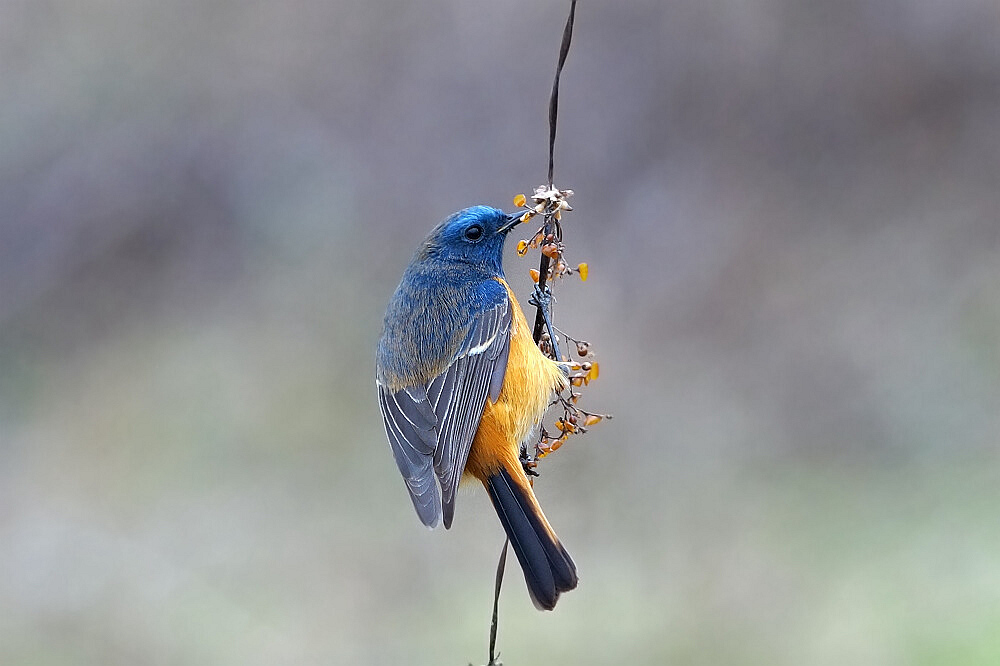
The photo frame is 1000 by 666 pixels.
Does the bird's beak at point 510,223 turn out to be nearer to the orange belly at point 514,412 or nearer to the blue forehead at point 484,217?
the blue forehead at point 484,217

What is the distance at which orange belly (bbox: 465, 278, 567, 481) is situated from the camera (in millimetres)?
3896

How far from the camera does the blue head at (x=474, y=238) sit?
438 cm

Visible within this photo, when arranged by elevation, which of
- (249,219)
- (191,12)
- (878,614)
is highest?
(191,12)

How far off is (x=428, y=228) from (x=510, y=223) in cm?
461

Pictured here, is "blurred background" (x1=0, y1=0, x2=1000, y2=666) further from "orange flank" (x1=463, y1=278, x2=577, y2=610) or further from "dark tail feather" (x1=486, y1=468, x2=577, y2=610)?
"dark tail feather" (x1=486, y1=468, x2=577, y2=610)

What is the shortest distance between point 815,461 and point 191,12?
598 cm

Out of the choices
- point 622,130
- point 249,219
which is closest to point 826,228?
point 622,130

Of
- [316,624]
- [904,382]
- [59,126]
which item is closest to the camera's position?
[316,624]

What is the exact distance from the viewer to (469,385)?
411 cm

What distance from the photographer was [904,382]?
8.28m

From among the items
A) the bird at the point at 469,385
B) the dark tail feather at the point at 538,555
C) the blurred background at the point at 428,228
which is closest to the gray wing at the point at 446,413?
the bird at the point at 469,385

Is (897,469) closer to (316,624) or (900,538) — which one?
(900,538)

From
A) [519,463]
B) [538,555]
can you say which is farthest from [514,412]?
[538,555]

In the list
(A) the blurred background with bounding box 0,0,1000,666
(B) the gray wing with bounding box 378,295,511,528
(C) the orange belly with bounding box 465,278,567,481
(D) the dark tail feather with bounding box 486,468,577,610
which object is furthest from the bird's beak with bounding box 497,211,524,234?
(A) the blurred background with bounding box 0,0,1000,666
